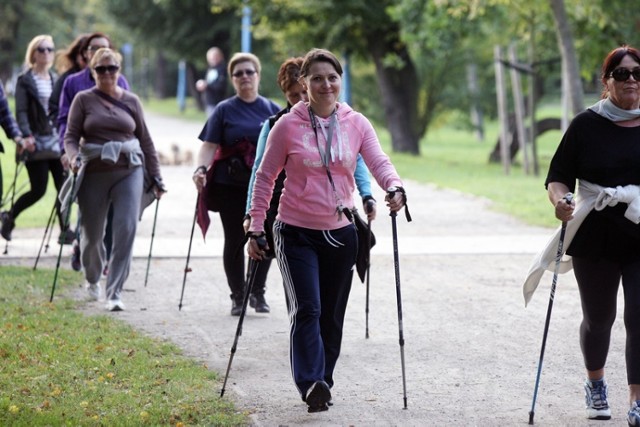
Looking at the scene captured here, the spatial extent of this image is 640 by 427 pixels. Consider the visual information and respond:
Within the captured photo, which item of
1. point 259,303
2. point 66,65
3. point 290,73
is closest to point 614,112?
point 290,73

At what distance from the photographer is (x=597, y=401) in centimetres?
669

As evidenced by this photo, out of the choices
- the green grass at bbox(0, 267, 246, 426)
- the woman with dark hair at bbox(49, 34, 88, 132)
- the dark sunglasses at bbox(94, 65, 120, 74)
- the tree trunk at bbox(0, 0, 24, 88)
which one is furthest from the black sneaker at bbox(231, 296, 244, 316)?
the tree trunk at bbox(0, 0, 24, 88)

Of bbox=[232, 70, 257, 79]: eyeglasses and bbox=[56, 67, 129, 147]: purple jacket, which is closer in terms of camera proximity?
bbox=[232, 70, 257, 79]: eyeglasses

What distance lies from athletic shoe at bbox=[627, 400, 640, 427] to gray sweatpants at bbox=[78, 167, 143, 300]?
4879 millimetres

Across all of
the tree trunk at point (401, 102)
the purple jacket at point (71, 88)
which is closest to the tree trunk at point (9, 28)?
the tree trunk at point (401, 102)

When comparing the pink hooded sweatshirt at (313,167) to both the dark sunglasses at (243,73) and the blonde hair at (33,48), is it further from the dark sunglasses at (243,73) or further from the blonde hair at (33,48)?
the blonde hair at (33,48)

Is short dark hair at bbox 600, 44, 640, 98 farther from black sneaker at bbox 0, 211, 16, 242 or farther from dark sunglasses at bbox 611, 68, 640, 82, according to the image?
black sneaker at bbox 0, 211, 16, 242

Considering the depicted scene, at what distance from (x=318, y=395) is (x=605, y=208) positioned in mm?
1702

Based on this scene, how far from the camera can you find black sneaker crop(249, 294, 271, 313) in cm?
1009

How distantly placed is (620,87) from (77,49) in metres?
6.43

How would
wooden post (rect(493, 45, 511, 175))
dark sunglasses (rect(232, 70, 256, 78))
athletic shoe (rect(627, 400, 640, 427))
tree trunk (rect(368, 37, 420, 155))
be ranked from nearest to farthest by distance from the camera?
athletic shoe (rect(627, 400, 640, 427)) < dark sunglasses (rect(232, 70, 256, 78)) < wooden post (rect(493, 45, 511, 175)) < tree trunk (rect(368, 37, 420, 155))

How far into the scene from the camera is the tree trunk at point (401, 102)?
108ft

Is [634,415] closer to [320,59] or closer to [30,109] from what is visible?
[320,59]

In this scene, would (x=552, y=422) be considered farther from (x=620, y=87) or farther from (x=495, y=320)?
(x=495, y=320)
